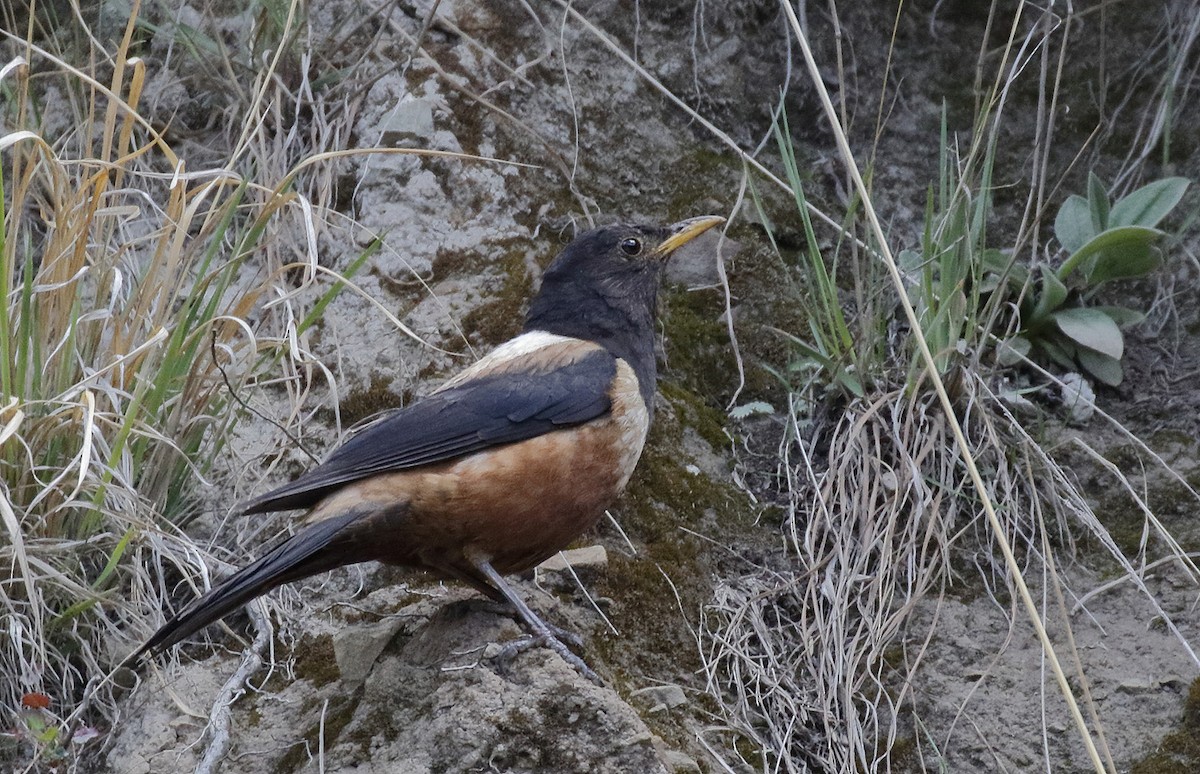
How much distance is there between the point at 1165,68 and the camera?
6.00m

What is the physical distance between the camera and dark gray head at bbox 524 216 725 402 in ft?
15.6

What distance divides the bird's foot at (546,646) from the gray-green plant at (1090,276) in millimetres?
2186

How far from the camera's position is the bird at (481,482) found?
3736 mm

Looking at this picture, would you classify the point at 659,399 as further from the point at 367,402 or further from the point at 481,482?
the point at 481,482

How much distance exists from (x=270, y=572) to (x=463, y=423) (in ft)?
2.78

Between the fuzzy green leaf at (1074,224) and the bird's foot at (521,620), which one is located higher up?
the fuzzy green leaf at (1074,224)

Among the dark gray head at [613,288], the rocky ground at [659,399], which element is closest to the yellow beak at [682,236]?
the dark gray head at [613,288]

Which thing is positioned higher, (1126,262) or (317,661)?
(1126,262)

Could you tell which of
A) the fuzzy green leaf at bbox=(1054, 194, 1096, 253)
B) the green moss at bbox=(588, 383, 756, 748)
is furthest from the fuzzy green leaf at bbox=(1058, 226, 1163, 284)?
the green moss at bbox=(588, 383, 756, 748)

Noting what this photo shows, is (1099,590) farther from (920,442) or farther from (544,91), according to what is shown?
(544,91)

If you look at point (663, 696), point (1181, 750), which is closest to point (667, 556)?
point (663, 696)

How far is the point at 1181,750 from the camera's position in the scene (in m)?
3.85

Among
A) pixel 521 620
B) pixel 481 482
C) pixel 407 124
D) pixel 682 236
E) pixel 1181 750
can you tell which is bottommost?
pixel 1181 750

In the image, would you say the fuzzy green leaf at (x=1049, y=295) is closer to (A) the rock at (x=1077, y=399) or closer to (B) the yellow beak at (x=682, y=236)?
(A) the rock at (x=1077, y=399)
